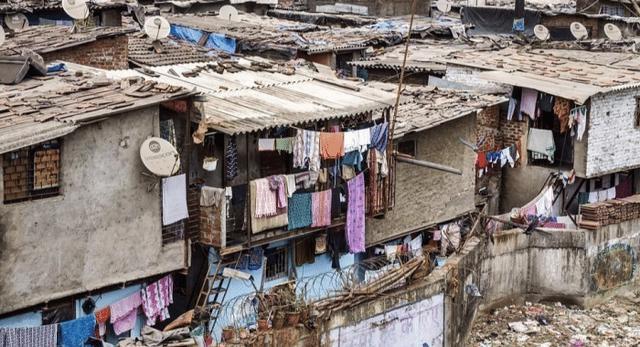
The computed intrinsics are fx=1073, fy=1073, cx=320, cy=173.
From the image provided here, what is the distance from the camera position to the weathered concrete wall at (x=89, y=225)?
1580cm

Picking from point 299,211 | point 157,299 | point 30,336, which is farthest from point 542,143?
point 30,336

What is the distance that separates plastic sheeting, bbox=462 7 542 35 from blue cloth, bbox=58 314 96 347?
2724cm

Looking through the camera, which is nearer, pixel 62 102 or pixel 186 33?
pixel 62 102

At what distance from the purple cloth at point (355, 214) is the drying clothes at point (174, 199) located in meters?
3.93

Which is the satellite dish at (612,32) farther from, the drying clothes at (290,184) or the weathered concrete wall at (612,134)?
the drying clothes at (290,184)

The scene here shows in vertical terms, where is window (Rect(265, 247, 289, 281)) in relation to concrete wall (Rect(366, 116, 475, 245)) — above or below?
below

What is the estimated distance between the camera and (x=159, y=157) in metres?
16.7

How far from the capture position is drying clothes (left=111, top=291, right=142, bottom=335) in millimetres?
17531

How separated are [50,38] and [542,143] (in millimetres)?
12740

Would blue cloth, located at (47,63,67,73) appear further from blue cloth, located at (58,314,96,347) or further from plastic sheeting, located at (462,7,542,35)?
plastic sheeting, located at (462,7,542,35)

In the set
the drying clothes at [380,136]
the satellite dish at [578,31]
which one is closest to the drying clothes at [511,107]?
the drying clothes at [380,136]

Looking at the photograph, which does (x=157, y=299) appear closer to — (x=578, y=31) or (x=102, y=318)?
(x=102, y=318)

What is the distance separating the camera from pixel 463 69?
94.9 ft

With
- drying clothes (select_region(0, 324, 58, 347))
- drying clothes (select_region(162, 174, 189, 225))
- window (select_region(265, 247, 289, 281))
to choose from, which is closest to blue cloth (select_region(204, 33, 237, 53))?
window (select_region(265, 247, 289, 281))
